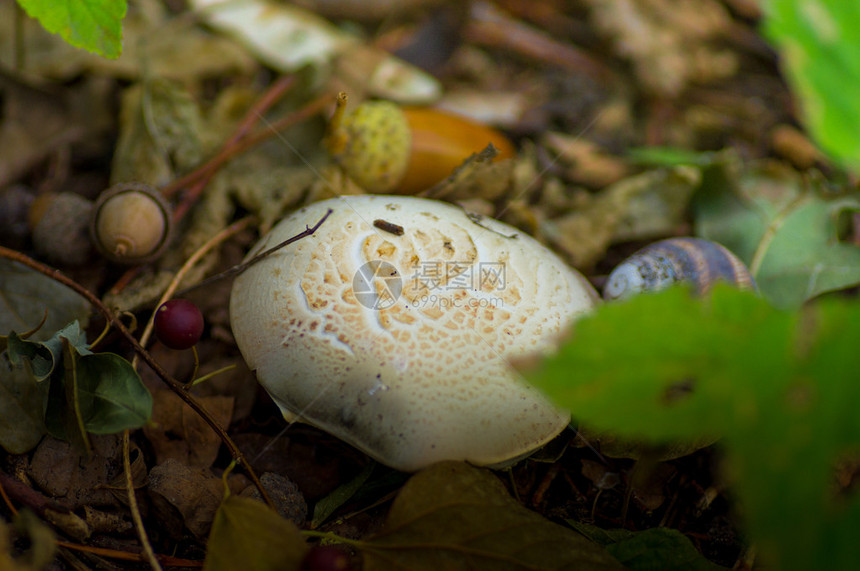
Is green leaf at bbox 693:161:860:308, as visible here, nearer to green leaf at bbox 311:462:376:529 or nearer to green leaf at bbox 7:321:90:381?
green leaf at bbox 311:462:376:529

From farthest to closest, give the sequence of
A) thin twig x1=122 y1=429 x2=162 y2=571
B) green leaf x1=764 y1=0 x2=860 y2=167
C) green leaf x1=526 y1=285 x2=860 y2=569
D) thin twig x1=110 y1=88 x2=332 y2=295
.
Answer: thin twig x1=110 y1=88 x2=332 y2=295 → thin twig x1=122 y1=429 x2=162 y2=571 → green leaf x1=764 y1=0 x2=860 y2=167 → green leaf x1=526 y1=285 x2=860 y2=569

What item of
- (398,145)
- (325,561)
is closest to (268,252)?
(398,145)

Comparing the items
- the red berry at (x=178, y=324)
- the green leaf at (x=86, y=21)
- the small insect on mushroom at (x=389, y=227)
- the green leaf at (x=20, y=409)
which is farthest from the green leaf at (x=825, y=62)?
the green leaf at (x=20, y=409)

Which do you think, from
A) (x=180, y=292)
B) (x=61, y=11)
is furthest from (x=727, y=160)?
(x=61, y=11)

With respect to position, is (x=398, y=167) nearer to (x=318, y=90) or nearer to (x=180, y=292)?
(x=318, y=90)

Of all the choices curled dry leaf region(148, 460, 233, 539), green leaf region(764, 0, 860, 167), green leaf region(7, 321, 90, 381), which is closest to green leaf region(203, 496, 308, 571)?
curled dry leaf region(148, 460, 233, 539)

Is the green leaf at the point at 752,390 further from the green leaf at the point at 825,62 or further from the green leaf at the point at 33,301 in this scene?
the green leaf at the point at 33,301

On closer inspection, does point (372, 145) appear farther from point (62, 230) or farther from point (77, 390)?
point (77, 390)
